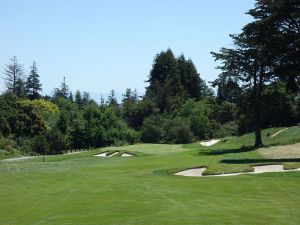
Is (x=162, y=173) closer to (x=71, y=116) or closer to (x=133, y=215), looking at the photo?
(x=133, y=215)

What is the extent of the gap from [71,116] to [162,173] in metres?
66.4

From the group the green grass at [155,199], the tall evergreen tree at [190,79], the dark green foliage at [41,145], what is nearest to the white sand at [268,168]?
the green grass at [155,199]

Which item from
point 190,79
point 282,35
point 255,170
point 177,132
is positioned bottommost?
point 255,170

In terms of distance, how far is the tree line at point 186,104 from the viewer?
38125mm

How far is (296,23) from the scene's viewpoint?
37.4m

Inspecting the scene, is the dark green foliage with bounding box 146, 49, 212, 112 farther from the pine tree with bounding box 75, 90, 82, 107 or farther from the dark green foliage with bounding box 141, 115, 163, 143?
the dark green foliage with bounding box 141, 115, 163, 143

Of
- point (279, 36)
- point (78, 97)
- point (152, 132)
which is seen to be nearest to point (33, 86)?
point (78, 97)

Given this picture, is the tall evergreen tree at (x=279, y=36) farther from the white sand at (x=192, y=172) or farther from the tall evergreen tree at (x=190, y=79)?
the tall evergreen tree at (x=190, y=79)

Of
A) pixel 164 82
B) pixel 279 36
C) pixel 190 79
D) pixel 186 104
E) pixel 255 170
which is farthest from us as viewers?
pixel 190 79

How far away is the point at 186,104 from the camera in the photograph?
342ft

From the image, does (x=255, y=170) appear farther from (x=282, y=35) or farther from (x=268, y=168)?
(x=282, y=35)

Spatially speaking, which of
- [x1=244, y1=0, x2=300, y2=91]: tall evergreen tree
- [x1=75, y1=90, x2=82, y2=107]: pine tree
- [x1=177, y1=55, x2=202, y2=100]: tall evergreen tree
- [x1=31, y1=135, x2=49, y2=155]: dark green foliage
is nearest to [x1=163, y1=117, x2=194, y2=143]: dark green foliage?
[x1=31, y1=135, x2=49, y2=155]: dark green foliage

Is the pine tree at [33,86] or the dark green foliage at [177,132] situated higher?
the pine tree at [33,86]

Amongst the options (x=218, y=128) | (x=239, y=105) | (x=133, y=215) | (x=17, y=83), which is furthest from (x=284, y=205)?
(x=17, y=83)
